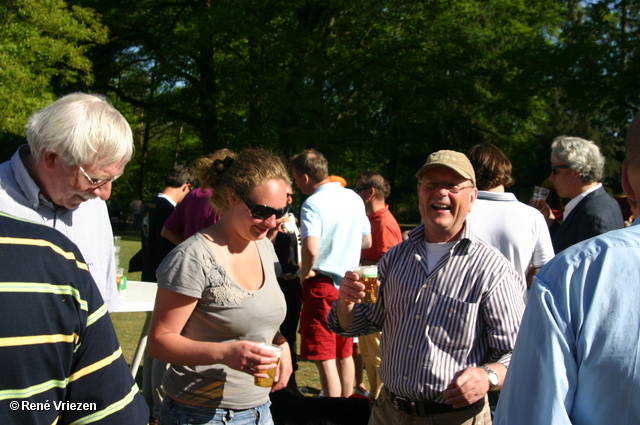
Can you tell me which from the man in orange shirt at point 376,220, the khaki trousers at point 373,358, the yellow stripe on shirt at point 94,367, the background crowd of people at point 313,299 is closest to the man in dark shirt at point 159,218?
the background crowd of people at point 313,299

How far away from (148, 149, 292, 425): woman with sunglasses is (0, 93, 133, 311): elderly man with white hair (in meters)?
0.49

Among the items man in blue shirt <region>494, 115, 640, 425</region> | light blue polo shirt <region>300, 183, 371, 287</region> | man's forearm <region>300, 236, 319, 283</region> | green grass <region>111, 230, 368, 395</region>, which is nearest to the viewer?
man in blue shirt <region>494, 115, 640, 425</region>

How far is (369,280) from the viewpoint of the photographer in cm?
260

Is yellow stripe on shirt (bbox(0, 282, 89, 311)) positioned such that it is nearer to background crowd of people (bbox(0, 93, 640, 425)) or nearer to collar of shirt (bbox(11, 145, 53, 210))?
background crowd of people (bbox(0, 93, 640, 425))

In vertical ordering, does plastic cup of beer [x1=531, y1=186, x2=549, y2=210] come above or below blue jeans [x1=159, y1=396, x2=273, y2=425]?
above

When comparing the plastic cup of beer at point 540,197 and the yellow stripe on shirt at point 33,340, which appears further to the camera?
the plastic cup of beer at point 540,197

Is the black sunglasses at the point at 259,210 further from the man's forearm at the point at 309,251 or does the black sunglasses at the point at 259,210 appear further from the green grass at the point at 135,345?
the green grass at the point at 135,345

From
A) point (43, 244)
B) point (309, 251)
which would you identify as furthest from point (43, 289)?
point (309, 251)

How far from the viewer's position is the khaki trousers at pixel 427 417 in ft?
8.01

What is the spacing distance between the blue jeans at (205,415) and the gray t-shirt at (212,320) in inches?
Result: 1.1

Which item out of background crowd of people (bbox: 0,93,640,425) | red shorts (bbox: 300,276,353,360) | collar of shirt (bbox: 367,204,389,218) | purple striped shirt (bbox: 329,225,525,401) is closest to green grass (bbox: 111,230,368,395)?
red shorts (bbox: 300,276,353,360)

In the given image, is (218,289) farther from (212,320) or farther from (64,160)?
(64,160)

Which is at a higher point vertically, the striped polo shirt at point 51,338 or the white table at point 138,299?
the striped polo shirt at point 51,338

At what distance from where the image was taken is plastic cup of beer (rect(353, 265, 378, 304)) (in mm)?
2586
